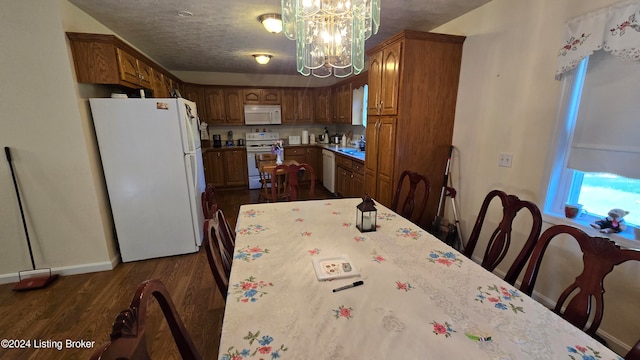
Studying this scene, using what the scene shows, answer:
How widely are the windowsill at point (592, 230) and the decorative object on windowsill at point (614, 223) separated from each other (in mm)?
24

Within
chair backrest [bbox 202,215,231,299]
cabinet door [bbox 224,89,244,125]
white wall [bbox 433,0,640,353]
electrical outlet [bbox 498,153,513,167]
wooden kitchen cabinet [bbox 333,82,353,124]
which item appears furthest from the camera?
cabinet door [bbox 224,89,244,125]

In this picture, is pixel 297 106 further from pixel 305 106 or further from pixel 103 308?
pixel 103 308

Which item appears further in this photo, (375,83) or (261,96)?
(261,96)

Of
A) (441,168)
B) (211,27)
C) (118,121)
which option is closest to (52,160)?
(118,121)

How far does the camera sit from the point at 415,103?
8.20 feet

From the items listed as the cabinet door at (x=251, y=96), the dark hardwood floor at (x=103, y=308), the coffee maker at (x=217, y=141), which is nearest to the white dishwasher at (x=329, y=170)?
the cabinet door at (x=251, y=96)

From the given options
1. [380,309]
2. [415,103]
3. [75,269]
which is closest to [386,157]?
[415,103]

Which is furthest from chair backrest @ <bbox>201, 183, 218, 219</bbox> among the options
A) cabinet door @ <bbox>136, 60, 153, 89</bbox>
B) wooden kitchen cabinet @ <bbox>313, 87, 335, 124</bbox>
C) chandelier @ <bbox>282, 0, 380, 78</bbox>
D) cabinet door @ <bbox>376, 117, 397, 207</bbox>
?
wooden kitchen cabinet @ <bbox>313, 87, 335, 124</bbox>

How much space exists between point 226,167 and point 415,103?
4000mm

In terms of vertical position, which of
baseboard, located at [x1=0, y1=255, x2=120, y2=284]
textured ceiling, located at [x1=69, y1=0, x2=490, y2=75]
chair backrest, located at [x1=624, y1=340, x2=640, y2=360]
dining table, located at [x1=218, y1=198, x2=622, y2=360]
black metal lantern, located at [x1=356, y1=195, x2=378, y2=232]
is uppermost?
textured ceiling, located at [x1=69, y1=0, x2=490, y2=75]

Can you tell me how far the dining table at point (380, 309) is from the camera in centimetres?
75

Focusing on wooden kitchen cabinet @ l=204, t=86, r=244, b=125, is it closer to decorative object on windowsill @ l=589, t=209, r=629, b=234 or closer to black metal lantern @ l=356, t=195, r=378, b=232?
black metal lantern @ l=356, t=195, r=378, b=232

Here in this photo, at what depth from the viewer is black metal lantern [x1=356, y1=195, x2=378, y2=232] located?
4.94 ft

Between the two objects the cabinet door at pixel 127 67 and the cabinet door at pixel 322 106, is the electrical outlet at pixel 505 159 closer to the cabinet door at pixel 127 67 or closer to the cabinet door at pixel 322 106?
the cabinet door at pixel 127 67
